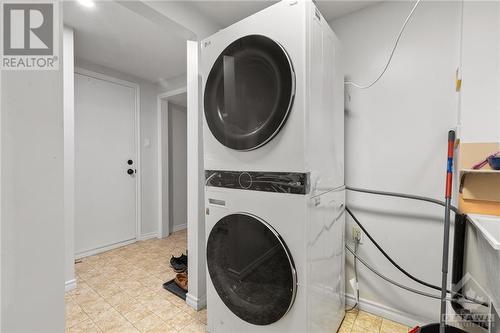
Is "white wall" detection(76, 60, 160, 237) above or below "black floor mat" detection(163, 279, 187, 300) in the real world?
above

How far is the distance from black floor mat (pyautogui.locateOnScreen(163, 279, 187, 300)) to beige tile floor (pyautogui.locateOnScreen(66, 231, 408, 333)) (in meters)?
0.04

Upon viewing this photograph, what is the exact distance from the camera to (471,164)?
120cm

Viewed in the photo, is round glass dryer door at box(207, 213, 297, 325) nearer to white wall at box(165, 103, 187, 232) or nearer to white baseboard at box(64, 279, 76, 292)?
white baseboard at box(64, 279, 76, 292)

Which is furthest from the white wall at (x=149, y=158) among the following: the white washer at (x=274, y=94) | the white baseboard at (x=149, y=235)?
the white washer at (x=274, y=94)

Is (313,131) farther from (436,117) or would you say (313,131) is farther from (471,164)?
(436,117)

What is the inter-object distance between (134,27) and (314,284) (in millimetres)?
2420

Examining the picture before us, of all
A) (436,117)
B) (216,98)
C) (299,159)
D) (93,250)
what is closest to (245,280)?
(299,159)

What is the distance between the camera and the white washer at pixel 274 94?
1046 millimetres

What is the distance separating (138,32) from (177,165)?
84.5 inches

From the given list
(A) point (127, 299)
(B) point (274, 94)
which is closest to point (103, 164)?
(A) point (127, 299)

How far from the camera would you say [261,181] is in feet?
3.81

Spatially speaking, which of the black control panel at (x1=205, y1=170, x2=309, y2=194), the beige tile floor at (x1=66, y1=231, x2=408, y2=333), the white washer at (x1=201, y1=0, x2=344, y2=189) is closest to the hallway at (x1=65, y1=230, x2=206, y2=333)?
the beige tile floor at (x1=66, y1=231, x2=408, y2=333)

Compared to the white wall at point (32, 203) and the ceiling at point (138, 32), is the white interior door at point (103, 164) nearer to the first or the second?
the ceiling at point (138, 32)

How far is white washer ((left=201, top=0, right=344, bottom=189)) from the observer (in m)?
1.05
